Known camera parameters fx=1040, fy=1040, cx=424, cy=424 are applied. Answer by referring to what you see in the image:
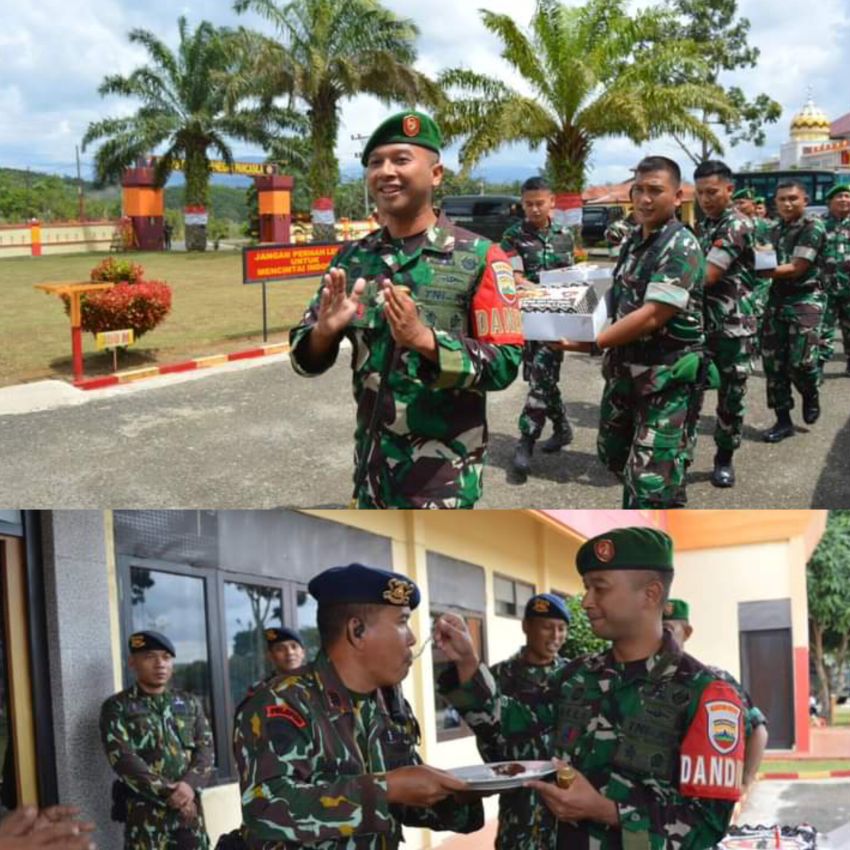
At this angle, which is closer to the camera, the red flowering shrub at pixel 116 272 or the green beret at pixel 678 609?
the green beret at pixel 678 609

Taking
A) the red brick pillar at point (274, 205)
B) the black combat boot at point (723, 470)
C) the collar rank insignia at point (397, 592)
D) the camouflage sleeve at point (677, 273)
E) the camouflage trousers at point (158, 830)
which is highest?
the red brick pillar at point (274, 205)

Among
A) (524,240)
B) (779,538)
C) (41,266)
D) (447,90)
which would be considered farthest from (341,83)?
(779,538)

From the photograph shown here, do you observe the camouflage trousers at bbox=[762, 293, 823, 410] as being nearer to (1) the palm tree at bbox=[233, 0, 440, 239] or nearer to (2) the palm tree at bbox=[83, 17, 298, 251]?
(1) the palm tree at bbox=[233, 0, 440, 239]

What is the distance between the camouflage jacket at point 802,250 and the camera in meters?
6.28

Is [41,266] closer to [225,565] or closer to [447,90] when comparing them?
[447,90]

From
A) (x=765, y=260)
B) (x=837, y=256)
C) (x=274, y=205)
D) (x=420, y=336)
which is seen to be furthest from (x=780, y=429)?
(x=274, y=205)

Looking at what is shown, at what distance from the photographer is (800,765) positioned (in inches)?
142

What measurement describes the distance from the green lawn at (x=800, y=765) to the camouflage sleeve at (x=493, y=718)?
1379 millimetres

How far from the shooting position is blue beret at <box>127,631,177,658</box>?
2.87 m

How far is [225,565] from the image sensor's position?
3.00m

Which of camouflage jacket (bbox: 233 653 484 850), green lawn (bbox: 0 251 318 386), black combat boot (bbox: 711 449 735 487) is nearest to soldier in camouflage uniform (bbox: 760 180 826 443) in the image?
black combat boot (bbox: 711 449 735 487)

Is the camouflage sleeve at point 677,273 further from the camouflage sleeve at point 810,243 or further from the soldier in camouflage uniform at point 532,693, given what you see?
the camouflage sleeve at point 810,243

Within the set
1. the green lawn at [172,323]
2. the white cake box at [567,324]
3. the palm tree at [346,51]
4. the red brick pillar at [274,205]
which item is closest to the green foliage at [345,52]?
the palm tree at [346,51]

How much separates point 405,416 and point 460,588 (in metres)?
0.90
